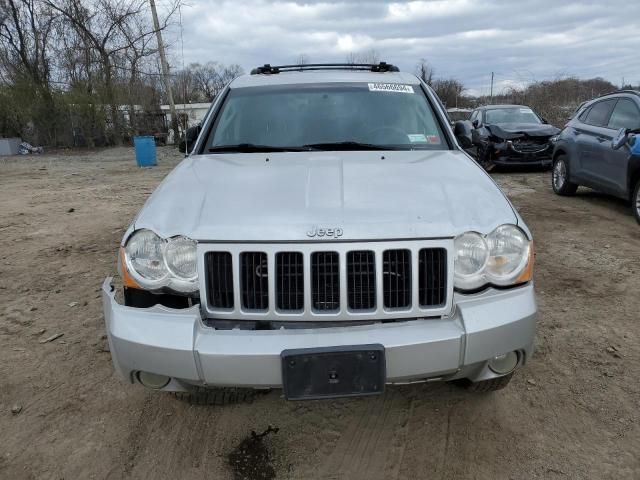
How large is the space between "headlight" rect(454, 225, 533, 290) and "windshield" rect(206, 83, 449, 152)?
1184mm

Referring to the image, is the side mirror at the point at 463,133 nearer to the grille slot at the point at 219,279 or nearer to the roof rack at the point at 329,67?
the roof rack at the point at 329,67

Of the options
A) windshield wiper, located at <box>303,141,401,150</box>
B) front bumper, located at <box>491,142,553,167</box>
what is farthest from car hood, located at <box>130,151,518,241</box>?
front bumper, located at <box>491,142,553,167</box>

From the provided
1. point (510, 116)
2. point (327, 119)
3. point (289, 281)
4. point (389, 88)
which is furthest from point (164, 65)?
point (289, 281)

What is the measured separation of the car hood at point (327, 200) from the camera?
216cm

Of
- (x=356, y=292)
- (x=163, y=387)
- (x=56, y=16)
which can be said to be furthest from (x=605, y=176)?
(x=56, y=16)

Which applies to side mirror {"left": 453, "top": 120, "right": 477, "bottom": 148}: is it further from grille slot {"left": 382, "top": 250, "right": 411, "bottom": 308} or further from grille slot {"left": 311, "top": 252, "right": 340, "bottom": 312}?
grille slot {"left": 311, "top": 252, "right": 340, "bottom": 312}

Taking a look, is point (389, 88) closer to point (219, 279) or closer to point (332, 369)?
point (219, 279)

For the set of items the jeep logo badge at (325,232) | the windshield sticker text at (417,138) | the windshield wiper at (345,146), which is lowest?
the jeep logo badge at (325,232)

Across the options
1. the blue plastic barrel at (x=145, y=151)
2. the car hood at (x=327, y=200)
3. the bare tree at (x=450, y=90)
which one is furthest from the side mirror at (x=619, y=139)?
the bare tree at (x=450, y=90)

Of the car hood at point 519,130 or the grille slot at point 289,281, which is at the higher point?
the car hood at point 519,130

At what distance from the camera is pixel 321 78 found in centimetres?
384

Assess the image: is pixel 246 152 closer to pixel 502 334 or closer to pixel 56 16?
pixel 502 334

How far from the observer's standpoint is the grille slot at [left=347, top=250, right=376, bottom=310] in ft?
6.97

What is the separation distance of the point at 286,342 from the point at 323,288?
292mm
